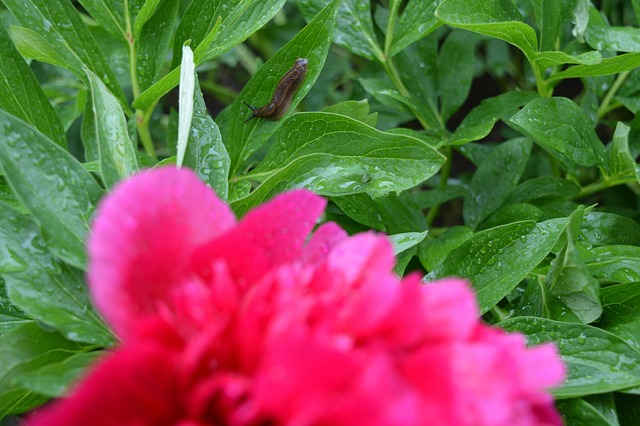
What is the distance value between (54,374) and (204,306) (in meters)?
0.16

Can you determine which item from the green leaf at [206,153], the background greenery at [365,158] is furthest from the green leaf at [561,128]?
the green leaf at [206,153]

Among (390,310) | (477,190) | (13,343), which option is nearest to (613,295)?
(477,190)

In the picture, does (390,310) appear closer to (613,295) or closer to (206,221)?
(206,221)

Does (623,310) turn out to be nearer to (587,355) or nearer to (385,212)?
(587,355)

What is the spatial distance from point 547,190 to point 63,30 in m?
0.62

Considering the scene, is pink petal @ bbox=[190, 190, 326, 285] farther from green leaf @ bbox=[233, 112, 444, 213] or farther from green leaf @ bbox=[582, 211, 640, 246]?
green leaf @ bbox=[582, 211, 640, 246]

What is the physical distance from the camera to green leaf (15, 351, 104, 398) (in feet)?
1.51

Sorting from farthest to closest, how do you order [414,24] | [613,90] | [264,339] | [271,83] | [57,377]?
[613,90]
[414,24]
[271,83]
[57,377]
[264,339]

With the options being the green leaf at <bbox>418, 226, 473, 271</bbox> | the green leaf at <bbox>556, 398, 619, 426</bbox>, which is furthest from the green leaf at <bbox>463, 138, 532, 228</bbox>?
the green leaf at <bbox>556, 398, 619, 426</bbox>

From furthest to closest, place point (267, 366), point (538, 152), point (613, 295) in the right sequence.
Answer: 1. point (538, 152)
2. point (613, 295)
3. point (267, 366)

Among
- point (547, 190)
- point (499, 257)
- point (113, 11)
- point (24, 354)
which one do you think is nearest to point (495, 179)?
point (547, 190)

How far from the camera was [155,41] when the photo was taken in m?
0.84

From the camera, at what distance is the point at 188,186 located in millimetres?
421

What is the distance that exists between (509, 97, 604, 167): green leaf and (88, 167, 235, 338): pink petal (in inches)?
17.8
